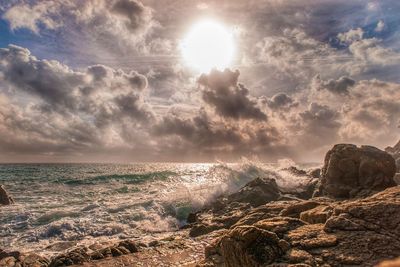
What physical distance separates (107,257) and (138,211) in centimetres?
1904

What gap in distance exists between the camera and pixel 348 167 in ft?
85.0

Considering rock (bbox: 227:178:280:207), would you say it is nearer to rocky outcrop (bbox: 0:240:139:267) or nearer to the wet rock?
rocky outcrop (bbox: 0:240:139:267)

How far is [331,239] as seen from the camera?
7969 mm

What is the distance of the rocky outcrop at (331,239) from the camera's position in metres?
7.28

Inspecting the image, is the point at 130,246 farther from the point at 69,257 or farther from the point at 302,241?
the point at 302,241

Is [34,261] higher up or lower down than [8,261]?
higher up

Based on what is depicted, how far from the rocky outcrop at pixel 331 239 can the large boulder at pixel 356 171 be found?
16.1 metres

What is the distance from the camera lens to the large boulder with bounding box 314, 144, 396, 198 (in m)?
23.8

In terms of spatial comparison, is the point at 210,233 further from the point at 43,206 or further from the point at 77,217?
the point at 43,206

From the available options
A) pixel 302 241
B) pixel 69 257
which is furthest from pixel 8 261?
pixel 302 241

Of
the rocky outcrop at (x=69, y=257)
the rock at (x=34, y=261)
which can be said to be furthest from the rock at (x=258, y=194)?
the rock at (x=34, y=261)

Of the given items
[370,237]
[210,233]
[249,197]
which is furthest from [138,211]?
[370,237]

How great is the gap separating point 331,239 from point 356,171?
19620mm

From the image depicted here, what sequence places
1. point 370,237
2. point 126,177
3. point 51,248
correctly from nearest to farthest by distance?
point 370,237 < point 51,248 < point 126,177
